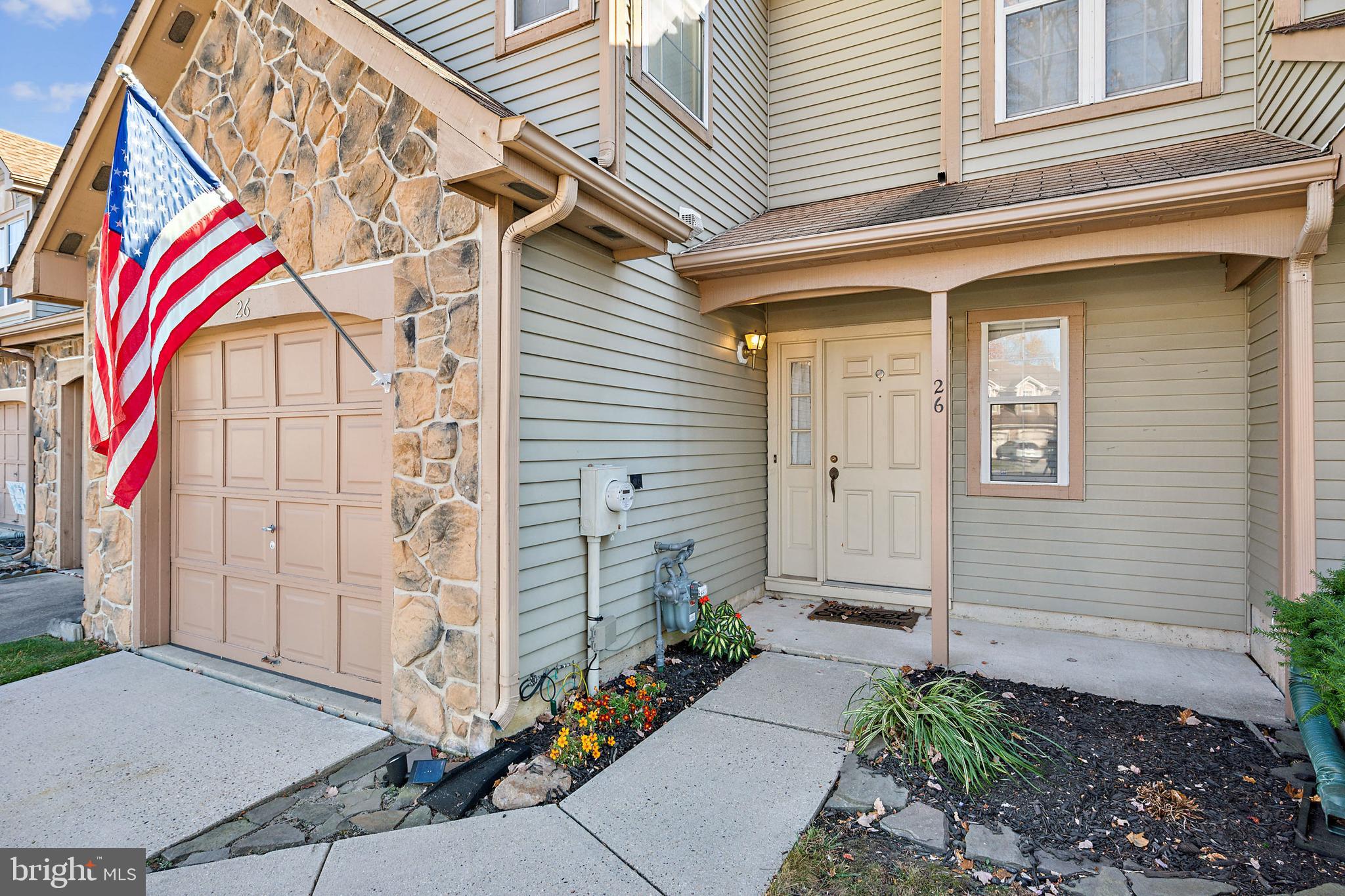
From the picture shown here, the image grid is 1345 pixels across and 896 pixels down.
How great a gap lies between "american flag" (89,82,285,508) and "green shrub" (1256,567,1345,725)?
15.2 feet

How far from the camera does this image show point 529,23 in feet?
15.0

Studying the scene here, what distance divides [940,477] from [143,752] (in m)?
4.47

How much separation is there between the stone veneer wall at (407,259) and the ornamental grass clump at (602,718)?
0.44m

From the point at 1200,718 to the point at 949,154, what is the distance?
4.25 meters

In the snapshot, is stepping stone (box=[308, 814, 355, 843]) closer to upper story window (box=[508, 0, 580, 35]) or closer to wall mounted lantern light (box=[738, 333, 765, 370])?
wall mounted lantern light (box=[738, 333, 765, 370])

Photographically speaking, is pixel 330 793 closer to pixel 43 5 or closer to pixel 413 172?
pixel 413 172

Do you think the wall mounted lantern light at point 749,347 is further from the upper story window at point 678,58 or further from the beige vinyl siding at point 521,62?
the beige vinyl siding at point 521,62

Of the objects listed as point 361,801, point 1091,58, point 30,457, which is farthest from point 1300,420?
point 30,457

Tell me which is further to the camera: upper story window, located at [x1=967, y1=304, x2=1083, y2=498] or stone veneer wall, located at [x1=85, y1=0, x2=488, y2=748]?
upper story window, located at [x1=967, y1=304, x2=1083, y2=498]

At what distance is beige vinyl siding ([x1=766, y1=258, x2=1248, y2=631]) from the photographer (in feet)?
15.0

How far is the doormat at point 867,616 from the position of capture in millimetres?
5180

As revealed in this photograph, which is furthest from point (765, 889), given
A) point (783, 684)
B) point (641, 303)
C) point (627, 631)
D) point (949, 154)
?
point (949, 154)
